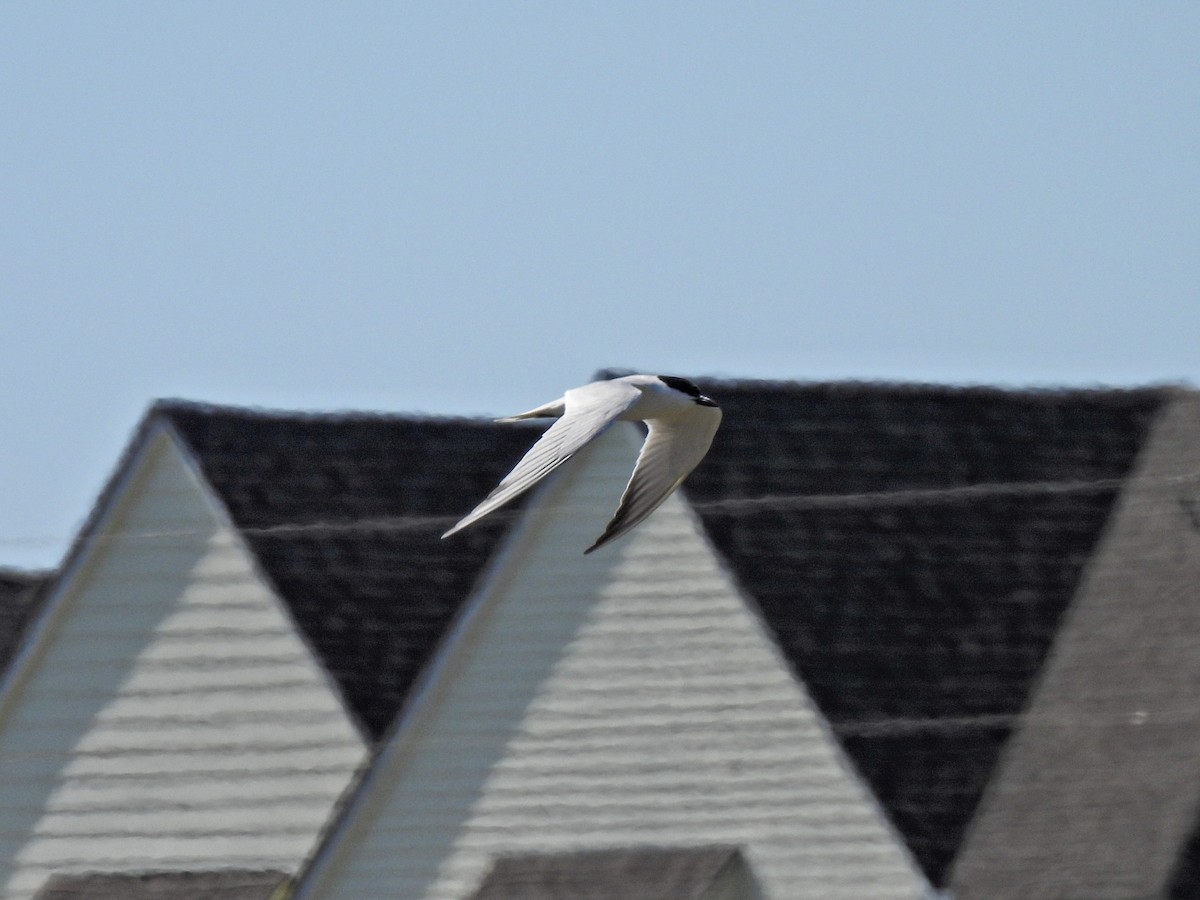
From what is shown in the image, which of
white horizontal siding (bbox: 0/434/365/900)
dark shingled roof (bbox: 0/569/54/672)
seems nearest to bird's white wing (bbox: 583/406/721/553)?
white horizontal siding (bbox: 0/434/365/900)

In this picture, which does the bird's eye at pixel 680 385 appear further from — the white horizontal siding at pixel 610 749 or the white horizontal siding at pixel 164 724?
the white horizontal siding at pixel 164 724

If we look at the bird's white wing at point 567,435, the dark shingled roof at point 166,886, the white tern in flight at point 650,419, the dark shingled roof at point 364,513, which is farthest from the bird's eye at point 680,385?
the dark shingled roof at point 166,886

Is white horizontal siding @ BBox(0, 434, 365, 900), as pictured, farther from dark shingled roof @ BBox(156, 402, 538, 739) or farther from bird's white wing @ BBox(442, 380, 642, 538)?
bird's white wing @ BBox(442, 380, 642, 538)

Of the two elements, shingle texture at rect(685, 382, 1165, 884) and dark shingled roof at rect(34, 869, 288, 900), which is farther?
shingle texture at rect(685, 382, 1165, 884)

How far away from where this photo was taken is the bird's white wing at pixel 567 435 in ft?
23.0

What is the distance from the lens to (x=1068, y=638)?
54.3 ft

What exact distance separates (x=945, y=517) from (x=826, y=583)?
1.13 metres

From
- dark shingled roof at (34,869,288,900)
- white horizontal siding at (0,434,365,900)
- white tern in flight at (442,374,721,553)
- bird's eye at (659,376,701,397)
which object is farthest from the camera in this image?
white horizontal siding at (0,434,365,900)

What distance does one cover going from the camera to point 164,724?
615 inches

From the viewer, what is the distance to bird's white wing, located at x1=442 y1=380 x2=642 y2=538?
7.01 m

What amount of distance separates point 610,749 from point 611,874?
834 millimetres

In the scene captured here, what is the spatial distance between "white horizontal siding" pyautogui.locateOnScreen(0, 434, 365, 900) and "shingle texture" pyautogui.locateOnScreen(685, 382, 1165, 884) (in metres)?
3.11

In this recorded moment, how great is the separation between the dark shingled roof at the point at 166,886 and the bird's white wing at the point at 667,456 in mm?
5717

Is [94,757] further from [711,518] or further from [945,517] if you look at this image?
[945,517]
